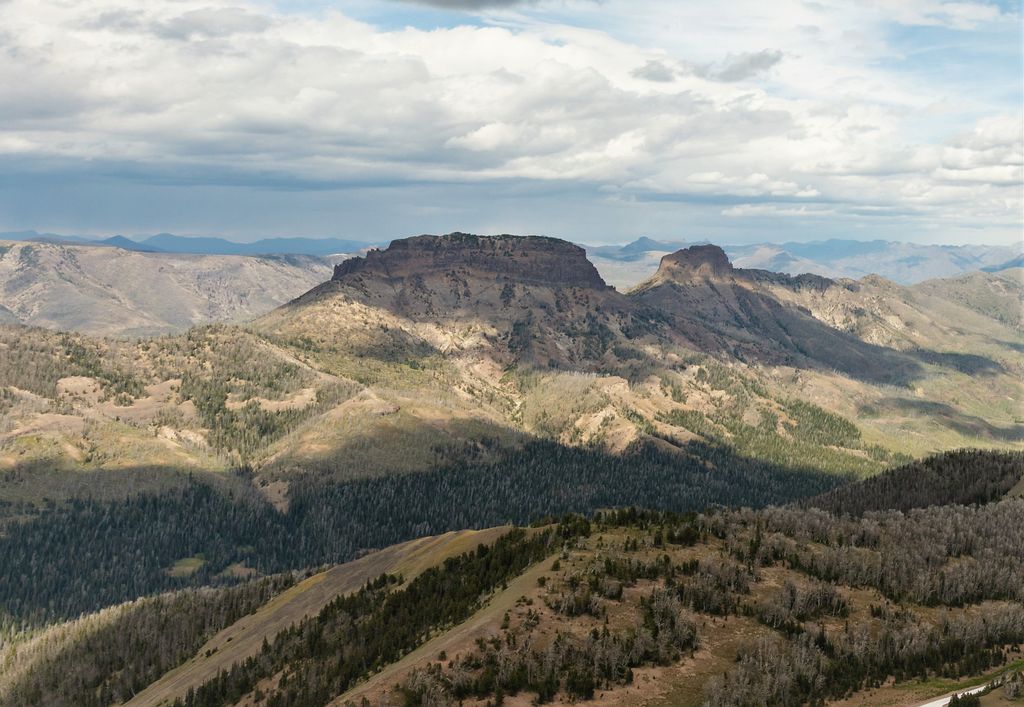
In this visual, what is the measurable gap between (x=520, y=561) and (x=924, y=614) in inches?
2595

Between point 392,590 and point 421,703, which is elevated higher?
point 421,703

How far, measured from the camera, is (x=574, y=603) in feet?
382

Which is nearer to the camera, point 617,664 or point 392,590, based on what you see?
point 617,664

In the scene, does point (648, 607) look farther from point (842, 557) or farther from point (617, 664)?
point (842, 557)

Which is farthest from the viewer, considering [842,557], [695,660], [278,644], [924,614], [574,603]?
[278,644]

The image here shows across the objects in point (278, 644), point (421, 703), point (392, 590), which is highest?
point (421, 703)

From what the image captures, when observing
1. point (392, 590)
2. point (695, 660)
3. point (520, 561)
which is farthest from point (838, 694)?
point (392, 590)

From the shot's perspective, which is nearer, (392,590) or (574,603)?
(574,603)

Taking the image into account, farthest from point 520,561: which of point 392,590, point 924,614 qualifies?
point 924,614

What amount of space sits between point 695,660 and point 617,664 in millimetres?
11275

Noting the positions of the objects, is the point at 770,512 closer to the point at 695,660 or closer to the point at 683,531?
the point at 683,531

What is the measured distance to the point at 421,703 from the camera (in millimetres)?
99625

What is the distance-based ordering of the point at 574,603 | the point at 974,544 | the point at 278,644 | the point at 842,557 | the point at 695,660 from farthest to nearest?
the point at 278,644 < the point at 974,544 < the point at 842,557 < the point at 574,603 < the point at 695,660

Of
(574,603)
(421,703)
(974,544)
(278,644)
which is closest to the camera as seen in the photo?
(421,703)
